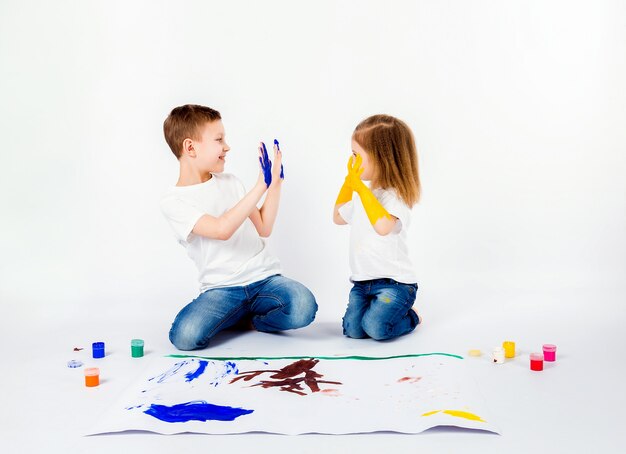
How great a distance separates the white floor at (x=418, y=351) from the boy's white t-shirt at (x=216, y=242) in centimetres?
22

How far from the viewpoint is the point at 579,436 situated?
1.92m

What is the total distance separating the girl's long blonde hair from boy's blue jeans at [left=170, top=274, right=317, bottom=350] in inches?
19.0

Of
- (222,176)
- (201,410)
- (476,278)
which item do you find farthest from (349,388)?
(476,278)

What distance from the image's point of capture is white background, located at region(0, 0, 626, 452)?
3477 mm

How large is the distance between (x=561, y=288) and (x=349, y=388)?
1.43 meters

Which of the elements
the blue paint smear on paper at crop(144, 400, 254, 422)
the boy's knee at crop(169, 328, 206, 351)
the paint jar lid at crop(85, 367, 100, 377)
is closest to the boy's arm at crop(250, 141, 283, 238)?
the boy's knee at crop(169, 328, 206, 351)

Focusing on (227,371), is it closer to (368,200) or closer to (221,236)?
(221,236)

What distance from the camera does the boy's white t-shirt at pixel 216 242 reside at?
284cm

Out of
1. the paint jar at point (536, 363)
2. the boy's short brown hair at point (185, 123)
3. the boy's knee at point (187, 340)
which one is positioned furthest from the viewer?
the boy's short brown hair at point (185, 123)

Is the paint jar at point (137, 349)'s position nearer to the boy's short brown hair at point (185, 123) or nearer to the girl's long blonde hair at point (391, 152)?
the boy's short brown hair at point (185, 123)

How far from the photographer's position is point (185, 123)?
2.91m

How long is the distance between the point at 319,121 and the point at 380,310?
1.04 meters

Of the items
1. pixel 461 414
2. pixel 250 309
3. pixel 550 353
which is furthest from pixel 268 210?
pixel 461 414

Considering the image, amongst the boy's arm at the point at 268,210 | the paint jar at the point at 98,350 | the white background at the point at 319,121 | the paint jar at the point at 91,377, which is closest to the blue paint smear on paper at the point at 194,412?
the paint jar at the point at 91,377
